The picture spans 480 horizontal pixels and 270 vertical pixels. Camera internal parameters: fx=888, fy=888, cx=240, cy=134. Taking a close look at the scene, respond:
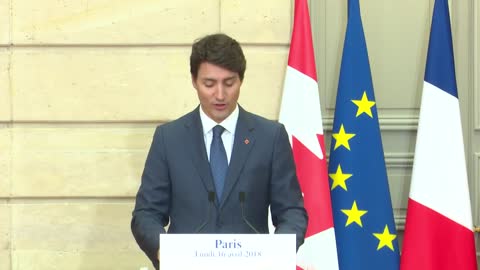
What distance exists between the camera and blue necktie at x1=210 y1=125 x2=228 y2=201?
3.24m

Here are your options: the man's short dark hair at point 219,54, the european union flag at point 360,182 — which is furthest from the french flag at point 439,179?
the man's short dark hair at point 219,54

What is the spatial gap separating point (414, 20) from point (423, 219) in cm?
128

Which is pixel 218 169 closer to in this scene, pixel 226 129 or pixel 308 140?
pixel 226 129

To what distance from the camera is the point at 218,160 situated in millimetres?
3283

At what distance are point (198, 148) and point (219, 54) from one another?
375mm

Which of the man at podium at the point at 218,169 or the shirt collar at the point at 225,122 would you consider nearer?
the man at podium at the point at 218,169

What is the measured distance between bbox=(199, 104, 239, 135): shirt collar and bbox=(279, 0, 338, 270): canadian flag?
65.8 inches

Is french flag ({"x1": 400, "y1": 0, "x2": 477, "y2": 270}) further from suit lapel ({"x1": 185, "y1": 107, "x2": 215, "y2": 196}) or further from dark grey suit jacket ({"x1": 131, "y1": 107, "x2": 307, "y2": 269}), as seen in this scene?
suit lapel ({"x1": 185, "y1": 107, "x2": 215, "y2": 196})

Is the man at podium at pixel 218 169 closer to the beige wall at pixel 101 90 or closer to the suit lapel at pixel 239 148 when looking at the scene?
the suit lapel at pixel 239 148

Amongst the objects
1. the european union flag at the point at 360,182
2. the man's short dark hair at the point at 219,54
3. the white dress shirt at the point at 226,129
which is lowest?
the european union flag at the point at 360,182

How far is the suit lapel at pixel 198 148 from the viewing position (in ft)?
10.6

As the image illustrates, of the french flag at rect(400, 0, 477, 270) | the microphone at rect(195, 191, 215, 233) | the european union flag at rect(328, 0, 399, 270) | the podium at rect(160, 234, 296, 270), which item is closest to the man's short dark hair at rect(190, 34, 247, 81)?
the microphone at rect(195, 191, 215, 233)

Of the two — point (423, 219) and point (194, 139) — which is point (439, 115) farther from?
point (194, 139)

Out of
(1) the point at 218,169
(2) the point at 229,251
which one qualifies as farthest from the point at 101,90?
(2) the point at 229,251
